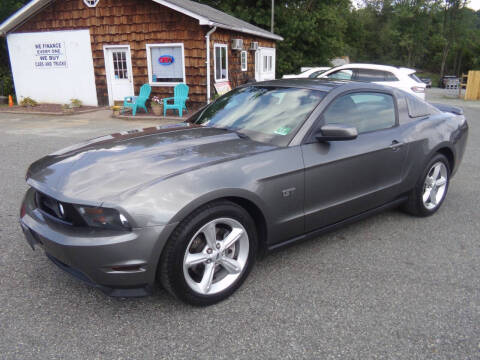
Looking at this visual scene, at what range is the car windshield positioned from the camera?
3188 millimetres

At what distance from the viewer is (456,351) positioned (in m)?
2.26

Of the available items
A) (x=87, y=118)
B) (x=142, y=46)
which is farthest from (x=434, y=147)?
(x=142, y=46)

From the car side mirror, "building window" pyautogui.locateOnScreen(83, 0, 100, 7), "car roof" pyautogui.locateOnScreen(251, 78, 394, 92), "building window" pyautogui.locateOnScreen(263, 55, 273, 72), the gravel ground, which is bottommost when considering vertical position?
the gravel ground

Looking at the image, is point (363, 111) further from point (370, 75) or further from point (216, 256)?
point (370, 75)

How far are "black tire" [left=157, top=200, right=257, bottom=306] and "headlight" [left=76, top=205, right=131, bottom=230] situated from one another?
1.00 ft

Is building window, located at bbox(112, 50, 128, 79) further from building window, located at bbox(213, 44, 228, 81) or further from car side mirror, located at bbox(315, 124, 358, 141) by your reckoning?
car side mirror, located at bbox(315, 124, 358, 141)

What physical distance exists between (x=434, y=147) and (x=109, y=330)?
3.54 m

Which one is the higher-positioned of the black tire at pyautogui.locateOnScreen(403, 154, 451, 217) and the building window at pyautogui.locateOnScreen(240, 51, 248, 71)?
the building window at pyautogui.locateOnScreen(240, 51, 248, 71)

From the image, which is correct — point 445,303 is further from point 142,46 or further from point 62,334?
point 142,46

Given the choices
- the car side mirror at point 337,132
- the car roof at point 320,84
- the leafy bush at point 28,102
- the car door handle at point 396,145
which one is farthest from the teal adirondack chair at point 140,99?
the car side mirror at point 337,132

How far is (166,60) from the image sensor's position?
1380cm

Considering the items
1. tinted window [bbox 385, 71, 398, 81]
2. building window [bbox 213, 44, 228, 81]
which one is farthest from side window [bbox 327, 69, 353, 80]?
building window [bbox 213, 44, 228, 81]

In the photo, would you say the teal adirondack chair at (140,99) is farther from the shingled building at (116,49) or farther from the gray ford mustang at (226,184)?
the gray ford mustang at (226,184)

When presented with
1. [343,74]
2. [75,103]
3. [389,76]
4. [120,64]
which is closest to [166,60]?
[120,64]
